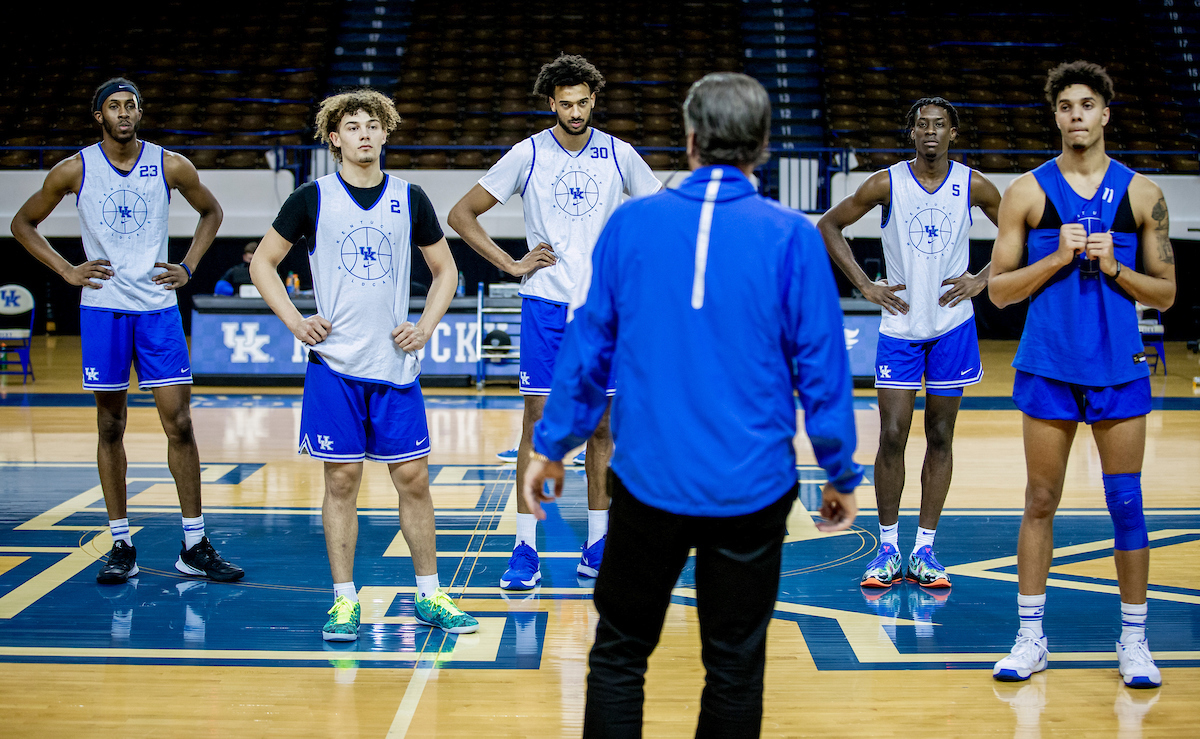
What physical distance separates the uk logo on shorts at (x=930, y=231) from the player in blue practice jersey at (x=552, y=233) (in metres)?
1.05

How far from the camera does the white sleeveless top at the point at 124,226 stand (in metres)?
3.91

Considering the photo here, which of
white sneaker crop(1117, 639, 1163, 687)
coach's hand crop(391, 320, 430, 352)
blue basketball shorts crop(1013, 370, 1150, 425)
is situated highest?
coach's hand crop(391, 320, 430, 352)

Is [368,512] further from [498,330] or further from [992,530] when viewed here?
[498,330]

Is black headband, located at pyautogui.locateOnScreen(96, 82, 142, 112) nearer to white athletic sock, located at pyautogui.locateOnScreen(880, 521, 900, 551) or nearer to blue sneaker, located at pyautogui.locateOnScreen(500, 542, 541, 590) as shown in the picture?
blue sneaker, located at pyautogui.locateOnScreen(500, 542, 541, 590)

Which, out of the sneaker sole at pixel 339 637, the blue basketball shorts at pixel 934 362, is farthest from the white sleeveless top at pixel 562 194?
the sneaker sole at pixel 339 637

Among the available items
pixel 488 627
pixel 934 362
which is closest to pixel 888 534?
pixel 934 362

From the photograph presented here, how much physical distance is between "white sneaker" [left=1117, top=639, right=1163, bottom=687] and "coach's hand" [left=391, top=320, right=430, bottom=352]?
2.37 meters

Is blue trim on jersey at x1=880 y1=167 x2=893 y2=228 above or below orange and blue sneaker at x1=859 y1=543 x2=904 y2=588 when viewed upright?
above

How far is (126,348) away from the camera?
3.95 meters

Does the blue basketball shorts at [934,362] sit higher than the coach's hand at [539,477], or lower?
higher

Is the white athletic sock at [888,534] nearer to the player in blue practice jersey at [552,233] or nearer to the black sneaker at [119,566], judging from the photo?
the player in blue practice jersey at [552,233]

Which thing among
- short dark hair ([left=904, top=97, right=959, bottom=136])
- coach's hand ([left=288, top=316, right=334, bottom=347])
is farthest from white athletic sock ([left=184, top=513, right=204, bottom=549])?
short dark hair ([left=904, top=97, right=959, bottom=136])

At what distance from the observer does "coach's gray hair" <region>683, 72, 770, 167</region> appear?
186 centimetres

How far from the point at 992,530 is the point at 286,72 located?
1394 cm
